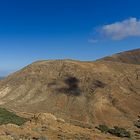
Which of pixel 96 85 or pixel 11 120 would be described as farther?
pixel 96 85

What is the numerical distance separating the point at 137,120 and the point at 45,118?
137 feet

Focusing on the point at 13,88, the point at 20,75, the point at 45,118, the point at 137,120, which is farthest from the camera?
the point at 20,75

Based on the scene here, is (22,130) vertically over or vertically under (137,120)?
over

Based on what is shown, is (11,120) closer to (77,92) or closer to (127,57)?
(77,92)

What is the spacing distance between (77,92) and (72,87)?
8.01 feet

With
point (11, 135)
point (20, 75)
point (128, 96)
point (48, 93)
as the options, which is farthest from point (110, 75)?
point (11, 135)

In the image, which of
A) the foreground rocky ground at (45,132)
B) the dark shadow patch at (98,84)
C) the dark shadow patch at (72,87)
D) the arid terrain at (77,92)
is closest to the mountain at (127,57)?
the arid terrain at (77,92)

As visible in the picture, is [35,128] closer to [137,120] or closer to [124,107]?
[137,120]

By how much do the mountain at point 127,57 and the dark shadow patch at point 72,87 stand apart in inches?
1434

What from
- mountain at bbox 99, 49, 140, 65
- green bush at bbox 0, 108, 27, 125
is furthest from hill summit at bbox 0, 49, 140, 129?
mountain at bbox 99, 49, 140, 65

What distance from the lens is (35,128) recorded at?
22656 millimetres

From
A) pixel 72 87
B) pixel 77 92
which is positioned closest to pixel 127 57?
pixel 72 87

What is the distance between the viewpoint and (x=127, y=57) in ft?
395

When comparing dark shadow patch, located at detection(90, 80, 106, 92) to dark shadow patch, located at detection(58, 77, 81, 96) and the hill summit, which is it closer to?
the hill summit
